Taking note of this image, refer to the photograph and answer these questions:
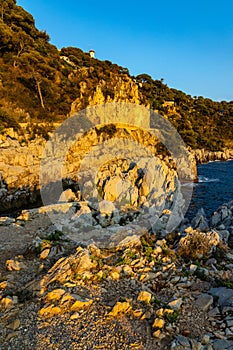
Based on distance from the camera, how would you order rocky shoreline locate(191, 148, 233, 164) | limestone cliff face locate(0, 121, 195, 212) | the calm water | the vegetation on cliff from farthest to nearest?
rocky shoreline locate(191, 148, 233, 164)
the vegetation on cliff
the calm water
limestone cliff face locate(0, 121, 195, 212)

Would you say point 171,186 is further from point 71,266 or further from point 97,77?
point 97,77

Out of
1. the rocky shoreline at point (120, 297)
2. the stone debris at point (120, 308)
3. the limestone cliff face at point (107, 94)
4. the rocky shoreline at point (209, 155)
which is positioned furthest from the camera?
the rocky shoreline at point (209, 155)

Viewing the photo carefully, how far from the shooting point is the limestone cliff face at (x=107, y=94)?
3525 centimetres

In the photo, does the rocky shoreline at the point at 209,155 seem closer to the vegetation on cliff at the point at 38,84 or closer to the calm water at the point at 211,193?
the vegetation on cliff at the point at 38,84

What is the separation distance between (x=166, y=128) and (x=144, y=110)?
23.3 feet

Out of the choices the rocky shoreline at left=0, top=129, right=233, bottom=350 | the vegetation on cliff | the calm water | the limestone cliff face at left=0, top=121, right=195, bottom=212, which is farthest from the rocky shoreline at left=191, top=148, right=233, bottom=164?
the rocky shoreline at left=0, top=129, right=233, bottom=350

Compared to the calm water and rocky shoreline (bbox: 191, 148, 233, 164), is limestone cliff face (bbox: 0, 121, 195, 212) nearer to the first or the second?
the calm water

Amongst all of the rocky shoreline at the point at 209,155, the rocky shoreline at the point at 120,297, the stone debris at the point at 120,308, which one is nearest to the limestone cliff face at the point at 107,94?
the rocky shoreline at the point at 209,155

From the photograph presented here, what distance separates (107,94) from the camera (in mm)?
37281

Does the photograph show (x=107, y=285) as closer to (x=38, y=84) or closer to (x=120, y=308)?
(x=120, y=308)

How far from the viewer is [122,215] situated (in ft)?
45.2

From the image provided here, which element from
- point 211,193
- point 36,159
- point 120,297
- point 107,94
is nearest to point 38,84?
point 107,94

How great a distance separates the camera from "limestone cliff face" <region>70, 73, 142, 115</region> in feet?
116

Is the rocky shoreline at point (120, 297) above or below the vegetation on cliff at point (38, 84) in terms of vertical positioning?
below
